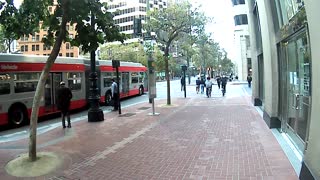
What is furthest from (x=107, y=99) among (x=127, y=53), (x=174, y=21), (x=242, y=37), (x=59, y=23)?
(x=127, y=53)

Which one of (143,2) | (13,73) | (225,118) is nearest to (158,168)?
(225,118)

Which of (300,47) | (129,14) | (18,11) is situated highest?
(129,14)

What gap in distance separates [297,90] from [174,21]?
14001 millimetres

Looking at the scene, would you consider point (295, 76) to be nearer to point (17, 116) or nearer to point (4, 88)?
point (4, 88)

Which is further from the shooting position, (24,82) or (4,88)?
(24,82)

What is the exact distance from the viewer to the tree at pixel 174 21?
22.4 metres

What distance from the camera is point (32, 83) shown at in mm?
16312

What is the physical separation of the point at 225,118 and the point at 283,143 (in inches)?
211

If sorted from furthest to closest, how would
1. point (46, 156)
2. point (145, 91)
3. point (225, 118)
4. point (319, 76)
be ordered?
point (145, 91) < point (225, 118) < point (46, 156) < point (319, 76)

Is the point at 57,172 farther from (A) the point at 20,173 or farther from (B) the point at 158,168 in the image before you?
(B) the point at 158,168

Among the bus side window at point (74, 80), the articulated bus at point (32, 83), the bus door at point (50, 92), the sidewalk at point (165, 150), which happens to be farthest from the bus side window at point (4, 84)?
the bus side window at point (74, 80)

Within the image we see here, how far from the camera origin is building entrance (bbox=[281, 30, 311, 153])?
8203 millimetres

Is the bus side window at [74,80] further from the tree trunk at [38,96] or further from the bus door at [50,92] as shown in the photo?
the tree trunk at [38,96]

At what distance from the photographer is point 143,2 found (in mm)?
93875
